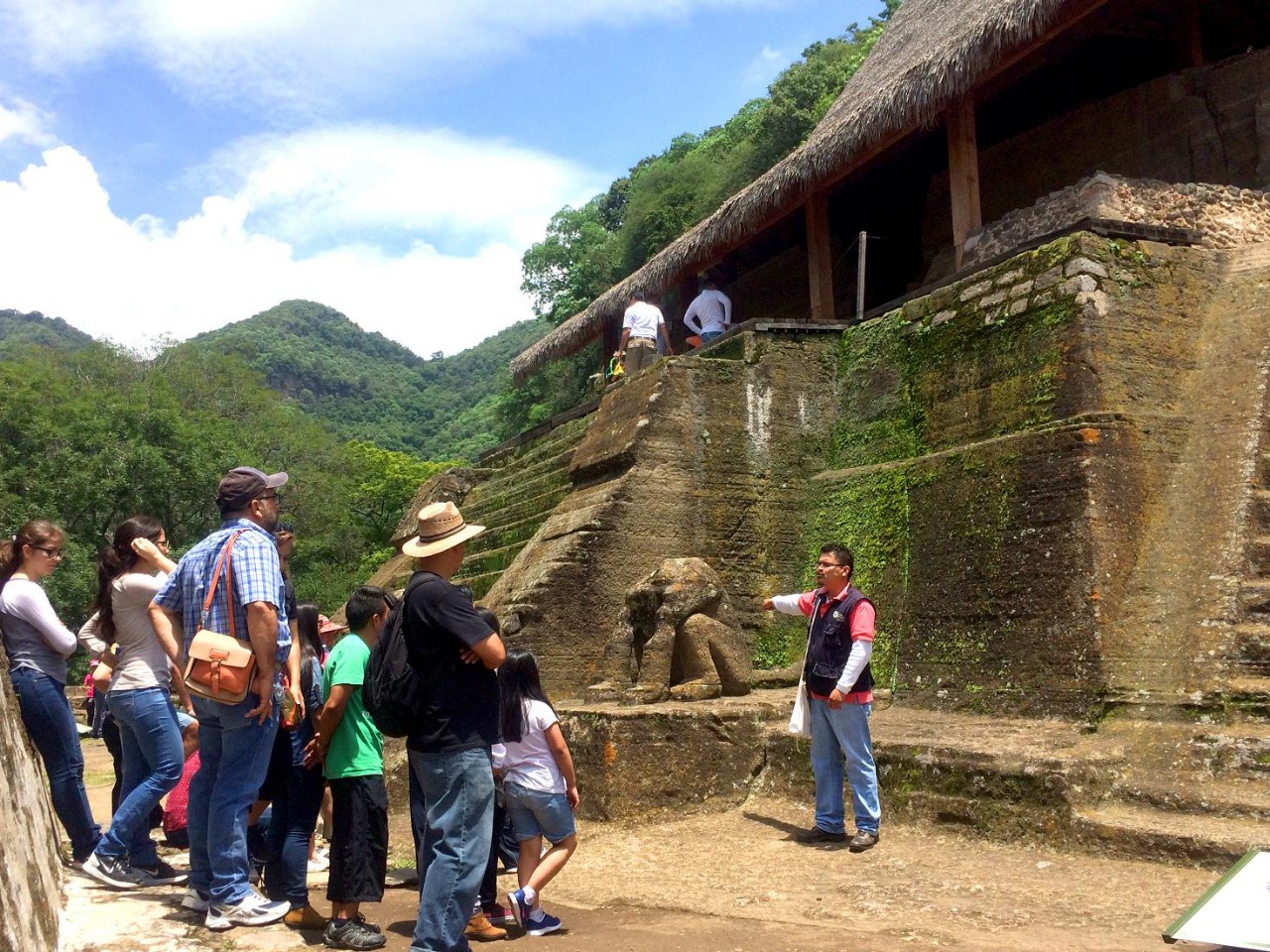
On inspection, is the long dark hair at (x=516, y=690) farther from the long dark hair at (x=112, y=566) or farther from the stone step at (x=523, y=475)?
the stone step at (x=523, y=475)

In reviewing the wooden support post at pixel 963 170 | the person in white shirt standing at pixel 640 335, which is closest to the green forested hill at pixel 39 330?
the person in white shirt standing at pixel 640 335

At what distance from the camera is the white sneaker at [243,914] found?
3915 mm

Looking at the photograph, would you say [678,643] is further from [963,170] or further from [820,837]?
[963,170]

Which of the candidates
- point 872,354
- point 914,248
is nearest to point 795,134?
point 914,248

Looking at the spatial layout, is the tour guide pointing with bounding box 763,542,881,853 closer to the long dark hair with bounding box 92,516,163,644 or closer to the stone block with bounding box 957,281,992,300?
the stone block with bounding box 957,281,992,300

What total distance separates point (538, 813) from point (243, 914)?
1213 mm

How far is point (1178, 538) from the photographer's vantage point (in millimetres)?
6445

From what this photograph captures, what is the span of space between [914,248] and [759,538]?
6.92 meters

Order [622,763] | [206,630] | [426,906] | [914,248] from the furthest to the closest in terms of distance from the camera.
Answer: [914,248], [622,763], [206,630], [426,906]

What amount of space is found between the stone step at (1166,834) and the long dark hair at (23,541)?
4.81 metres

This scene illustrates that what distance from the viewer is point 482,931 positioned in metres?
4.30

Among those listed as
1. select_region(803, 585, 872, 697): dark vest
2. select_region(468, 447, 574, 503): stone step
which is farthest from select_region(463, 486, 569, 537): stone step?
select_region(803, 585, 872, 697): dark vest

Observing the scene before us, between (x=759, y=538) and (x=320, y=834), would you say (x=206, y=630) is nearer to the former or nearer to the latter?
(x=320, y=834)

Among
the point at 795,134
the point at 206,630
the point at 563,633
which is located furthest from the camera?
the point at 795,134
